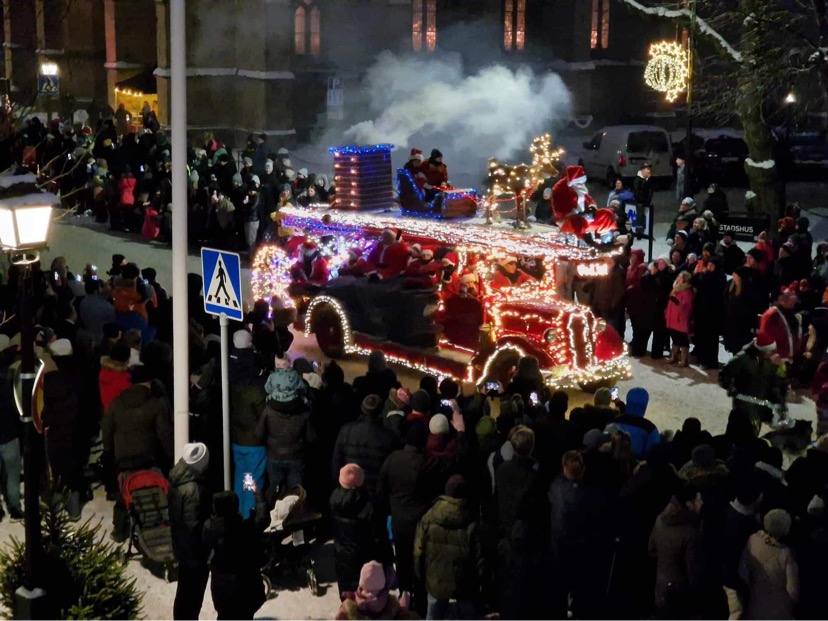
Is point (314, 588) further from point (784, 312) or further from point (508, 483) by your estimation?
point (784, 312)

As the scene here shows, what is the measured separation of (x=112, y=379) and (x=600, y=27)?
104ft

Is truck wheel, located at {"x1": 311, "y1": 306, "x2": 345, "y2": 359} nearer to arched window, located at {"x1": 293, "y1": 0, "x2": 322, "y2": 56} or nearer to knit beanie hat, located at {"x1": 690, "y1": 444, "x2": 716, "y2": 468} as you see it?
Answer: knit beanie hat, located at {"x1": 690, "y1": 444, "x2": 716, "y2": 468}

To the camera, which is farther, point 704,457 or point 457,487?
point 704,457

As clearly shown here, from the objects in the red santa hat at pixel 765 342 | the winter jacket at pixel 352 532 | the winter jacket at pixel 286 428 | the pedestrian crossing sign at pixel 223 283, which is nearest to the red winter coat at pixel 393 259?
the red santa hat at pixel 765 342

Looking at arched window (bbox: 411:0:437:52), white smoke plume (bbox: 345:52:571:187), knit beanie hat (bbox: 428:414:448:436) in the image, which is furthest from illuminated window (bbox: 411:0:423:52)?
knit beanie hat (bbox: 428:414:448:436)

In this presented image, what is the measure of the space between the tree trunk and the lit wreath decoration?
3.64 feet

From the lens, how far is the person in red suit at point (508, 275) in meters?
13.4

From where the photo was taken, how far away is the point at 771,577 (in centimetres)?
758

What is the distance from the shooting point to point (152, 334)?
547 inches

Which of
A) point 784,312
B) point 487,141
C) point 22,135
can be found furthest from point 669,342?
point 22,135

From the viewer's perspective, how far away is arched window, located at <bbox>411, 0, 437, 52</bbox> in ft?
119

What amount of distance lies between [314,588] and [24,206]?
357cm

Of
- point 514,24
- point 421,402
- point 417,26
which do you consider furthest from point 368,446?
point 514,24

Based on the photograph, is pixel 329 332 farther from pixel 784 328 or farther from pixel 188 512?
pixel 188 512
